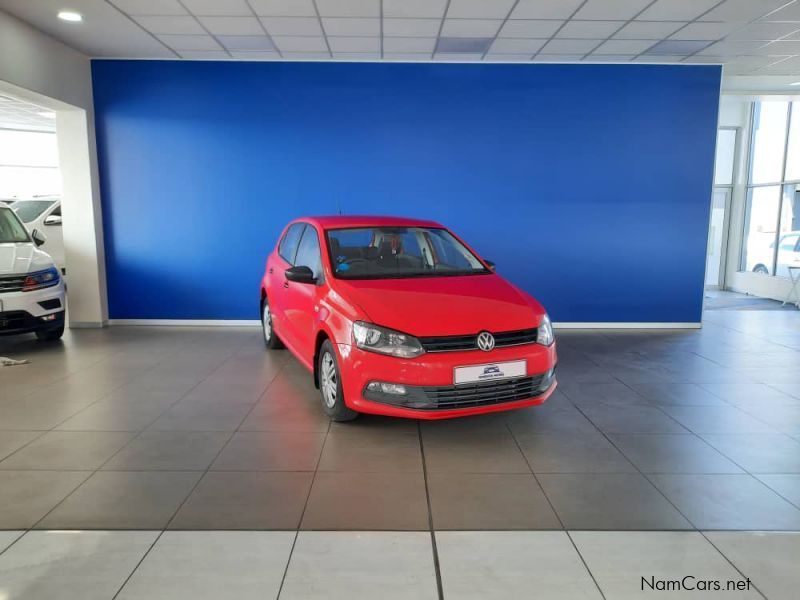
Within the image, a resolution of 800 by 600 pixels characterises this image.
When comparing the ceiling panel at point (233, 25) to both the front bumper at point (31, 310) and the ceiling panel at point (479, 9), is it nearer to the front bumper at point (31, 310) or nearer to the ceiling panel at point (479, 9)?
the ceiling panel at point (479, 9)

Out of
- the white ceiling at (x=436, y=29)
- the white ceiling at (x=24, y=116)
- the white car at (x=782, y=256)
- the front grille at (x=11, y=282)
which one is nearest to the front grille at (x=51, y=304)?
the front grille at (x=11, y=282)

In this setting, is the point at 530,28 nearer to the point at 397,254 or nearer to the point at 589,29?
the point at 589,29

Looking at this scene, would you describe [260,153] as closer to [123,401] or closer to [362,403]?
[123,401]

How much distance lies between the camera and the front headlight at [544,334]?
3.86 metres

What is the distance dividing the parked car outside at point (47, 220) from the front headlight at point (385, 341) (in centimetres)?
1012

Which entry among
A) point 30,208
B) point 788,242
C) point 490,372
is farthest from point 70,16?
point 788,242

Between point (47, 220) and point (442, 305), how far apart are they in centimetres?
1088

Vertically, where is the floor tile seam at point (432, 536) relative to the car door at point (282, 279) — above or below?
below

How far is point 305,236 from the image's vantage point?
5145 millimetres

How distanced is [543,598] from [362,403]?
1.79 meters

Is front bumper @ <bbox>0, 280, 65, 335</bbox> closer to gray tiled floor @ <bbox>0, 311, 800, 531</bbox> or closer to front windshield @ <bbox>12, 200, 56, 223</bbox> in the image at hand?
gray tiled floor @ <bbox>0, 311, 800, 531</bbox>

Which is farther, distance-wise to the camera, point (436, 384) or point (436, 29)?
point (436, 29)

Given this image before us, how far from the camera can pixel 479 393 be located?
142 inches

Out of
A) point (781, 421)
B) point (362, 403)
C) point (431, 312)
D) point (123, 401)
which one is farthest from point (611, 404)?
point (123, 401)
